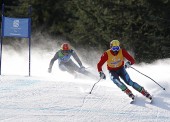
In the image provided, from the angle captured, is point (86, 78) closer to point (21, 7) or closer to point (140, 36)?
point (140, 36)

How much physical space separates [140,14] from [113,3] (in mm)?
1468

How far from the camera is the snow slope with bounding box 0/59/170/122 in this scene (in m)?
8.84

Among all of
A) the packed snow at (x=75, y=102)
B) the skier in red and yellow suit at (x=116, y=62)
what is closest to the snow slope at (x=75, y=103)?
the packed snow at (x=75, y=102)

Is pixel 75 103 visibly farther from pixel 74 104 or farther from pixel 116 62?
pixel 116 62

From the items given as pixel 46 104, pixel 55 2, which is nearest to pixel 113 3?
pixel 55 2

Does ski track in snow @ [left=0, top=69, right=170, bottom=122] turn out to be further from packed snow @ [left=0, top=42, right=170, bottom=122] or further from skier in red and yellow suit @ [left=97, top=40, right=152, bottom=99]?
skier in red and yellow suit @ [left=97, top=40, right=152, bottom=99]

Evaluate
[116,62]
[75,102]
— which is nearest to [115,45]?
[116,62]

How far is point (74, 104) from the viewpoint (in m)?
9.82

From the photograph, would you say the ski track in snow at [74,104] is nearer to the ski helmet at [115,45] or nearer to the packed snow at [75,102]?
the packed snow at [75,102]

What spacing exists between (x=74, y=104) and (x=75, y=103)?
0.09m

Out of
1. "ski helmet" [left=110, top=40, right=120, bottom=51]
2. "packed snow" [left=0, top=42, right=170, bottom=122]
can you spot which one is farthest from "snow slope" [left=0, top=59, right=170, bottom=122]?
"ski helmet" [left=110, top=40, right=120, bottom=51]

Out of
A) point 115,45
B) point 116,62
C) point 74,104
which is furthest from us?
point 116,62

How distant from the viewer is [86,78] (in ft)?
45.9

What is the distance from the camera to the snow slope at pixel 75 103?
884 centimetres
